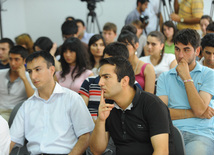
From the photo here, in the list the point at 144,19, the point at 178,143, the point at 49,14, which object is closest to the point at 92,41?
the point at 144,19

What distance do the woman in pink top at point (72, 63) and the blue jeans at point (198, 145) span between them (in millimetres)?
1156

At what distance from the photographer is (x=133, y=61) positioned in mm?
2359

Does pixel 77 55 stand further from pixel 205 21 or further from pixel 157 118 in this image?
pixel 205 21

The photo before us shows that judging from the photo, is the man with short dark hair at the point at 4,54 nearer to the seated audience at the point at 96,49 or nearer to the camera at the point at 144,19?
the seated audience at the point at 96,49

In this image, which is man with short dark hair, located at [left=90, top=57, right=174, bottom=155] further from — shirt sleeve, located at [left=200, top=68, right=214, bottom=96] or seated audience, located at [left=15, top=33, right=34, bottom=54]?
seated audience, located at [left=15, top=33, right=34, bottom=54]

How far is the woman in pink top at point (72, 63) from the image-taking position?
251 cm

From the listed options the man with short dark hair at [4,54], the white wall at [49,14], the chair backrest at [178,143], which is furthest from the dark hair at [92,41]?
the white wall at [49,14]

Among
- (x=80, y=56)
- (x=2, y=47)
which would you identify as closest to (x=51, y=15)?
(x=2, y=47)

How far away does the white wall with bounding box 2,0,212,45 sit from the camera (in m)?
5.24

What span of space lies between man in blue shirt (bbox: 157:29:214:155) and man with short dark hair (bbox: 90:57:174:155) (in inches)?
15.8

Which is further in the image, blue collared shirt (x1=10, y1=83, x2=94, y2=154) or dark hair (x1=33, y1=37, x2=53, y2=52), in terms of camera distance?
dark hair (x1=33, y1=37, x2=53, y2=52)

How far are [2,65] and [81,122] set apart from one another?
204 cm

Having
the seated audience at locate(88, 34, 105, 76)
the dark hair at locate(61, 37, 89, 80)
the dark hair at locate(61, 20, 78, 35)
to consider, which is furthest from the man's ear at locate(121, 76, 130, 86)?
the dark hair at locate(61, 20, 78, 35)

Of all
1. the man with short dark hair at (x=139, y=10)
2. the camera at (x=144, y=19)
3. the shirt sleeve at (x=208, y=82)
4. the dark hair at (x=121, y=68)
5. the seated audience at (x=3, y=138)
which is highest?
the man with short dark hair at (x=139, y=10)
